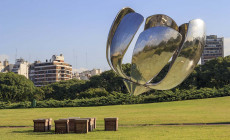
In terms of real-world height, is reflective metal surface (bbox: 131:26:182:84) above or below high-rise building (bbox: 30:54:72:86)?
below

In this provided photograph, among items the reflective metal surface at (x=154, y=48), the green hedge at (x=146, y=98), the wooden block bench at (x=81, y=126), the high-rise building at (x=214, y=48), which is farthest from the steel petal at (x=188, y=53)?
the high-rise building at (x=214, y=48)

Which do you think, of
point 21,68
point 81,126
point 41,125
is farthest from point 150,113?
point 21,68

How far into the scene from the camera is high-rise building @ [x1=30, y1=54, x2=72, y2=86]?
149000mm

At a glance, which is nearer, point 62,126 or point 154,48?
point 154,48

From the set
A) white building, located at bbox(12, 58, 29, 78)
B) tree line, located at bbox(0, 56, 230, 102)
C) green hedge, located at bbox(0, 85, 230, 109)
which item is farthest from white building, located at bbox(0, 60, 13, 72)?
green hedge, located at bbox(0, 85, 230, 109)

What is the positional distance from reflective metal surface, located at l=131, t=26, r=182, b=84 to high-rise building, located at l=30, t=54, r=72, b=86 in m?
133

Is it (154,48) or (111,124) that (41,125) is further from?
(154,48)

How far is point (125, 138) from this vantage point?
1858 cm

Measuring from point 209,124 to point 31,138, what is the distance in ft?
39.9

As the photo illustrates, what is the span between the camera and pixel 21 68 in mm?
149000

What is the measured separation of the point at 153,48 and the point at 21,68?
137034 mm

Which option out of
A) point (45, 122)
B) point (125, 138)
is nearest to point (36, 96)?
point (45, 122)

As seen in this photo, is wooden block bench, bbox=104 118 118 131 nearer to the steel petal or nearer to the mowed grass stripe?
the steel petal

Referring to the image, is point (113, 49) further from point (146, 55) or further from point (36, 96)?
point (36, 96)
